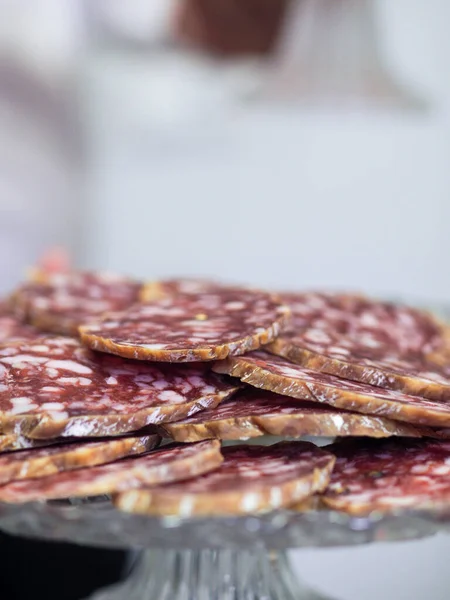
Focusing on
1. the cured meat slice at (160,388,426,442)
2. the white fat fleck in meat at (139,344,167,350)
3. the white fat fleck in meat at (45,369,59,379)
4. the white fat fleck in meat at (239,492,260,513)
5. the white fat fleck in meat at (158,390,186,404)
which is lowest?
the white fat fleck in meat at (239,492,260,513)

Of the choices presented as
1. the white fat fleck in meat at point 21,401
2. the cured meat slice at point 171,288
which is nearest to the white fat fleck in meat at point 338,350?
the cured meat slice at point 171,288

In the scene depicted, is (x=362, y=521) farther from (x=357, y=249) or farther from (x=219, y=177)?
(x=219, y=177)

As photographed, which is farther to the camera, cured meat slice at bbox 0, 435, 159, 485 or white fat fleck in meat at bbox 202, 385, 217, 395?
white fat fleck in meat at bbox 202, 385, 217, 395

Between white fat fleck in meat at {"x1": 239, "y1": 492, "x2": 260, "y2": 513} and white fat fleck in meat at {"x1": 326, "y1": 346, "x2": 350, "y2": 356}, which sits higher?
white fat fleck in meat at {"x1": 326, "y1": 346, "x2": 350, "y2": 356}

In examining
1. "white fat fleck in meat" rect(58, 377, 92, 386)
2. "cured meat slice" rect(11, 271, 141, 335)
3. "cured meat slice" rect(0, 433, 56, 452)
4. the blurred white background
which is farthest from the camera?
the blurred white background

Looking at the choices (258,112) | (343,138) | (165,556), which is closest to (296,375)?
(165,556)

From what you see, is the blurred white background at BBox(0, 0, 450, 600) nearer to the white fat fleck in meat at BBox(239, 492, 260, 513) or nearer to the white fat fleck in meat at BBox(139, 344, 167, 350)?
the white fat fleck in meat at BBox(139, 344, 167, 350)

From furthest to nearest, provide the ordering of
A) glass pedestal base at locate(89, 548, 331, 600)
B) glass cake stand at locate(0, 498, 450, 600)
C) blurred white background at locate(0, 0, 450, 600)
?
blurred white background at locate(0, 0, 450, 600), glass pedestal base at locate(89, 548, 331, 600), glass cake stand at locate(0, 498, 450, 600)

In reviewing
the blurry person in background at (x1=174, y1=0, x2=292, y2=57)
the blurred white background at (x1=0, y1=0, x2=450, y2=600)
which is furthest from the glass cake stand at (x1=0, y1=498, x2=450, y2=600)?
the blurry person in background at (x1=174, y1=0, x2=292, y2=57)
